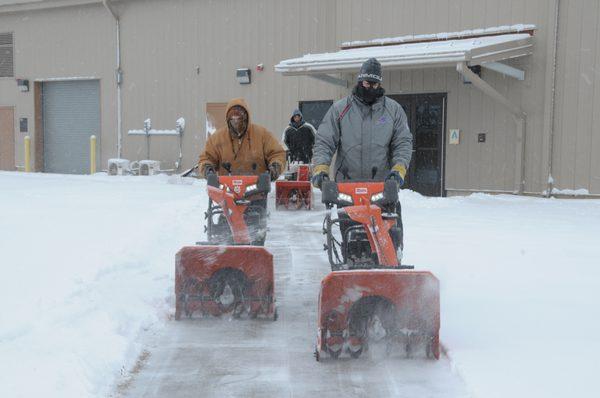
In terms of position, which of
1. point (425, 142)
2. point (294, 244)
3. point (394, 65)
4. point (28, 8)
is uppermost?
point (28, 8)

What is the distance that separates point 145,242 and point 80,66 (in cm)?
1581

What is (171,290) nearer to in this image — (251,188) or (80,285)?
(80,285)

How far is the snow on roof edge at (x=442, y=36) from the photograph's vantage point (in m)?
14.4

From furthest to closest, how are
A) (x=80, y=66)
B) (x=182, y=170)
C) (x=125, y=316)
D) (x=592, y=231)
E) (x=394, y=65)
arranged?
(x=80, y=66) < (x=182, y=170) < (x=394, y=65) < (x=592, y=231) < (x=125, y=316)

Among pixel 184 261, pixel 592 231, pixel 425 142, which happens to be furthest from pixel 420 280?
pixel 425 142

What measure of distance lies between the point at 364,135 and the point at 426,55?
850 cm

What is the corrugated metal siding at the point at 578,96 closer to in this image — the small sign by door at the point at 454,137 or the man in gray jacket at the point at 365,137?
the small sign by door at the point at 454,137

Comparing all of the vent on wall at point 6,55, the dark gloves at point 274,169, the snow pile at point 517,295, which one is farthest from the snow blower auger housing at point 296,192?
the vent on wall at point 6,55

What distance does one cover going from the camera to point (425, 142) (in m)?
15.9

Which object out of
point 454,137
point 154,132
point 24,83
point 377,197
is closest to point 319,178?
point 377,197

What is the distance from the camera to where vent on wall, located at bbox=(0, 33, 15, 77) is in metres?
23.7

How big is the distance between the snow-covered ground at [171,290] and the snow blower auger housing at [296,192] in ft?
2.32

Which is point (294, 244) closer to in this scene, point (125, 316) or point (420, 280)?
point (125, 316)

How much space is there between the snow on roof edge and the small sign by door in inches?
81.4
